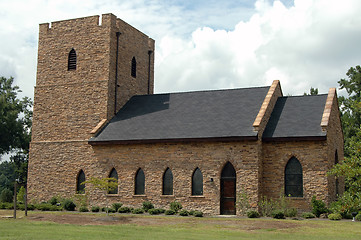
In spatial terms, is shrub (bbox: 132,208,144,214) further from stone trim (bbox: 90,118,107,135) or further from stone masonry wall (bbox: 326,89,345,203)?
stone masonry wall (bbox: 326,89,345,203)

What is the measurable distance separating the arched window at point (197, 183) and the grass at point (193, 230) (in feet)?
15.3

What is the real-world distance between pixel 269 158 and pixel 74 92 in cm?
1546

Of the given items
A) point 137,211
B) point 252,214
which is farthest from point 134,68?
point 252,214

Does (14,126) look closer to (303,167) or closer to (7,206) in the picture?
(7,206)

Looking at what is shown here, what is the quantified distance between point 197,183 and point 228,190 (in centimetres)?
201

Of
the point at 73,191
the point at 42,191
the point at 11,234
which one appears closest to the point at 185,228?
the point at 11,234

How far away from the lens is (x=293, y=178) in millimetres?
28703

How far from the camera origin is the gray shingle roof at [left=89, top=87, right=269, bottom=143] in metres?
30.2

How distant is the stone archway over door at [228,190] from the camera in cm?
2898

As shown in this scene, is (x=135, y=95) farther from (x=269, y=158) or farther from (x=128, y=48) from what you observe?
(x=269, y=158)

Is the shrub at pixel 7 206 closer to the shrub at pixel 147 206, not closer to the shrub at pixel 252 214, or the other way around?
the shrub at pixel 147 206

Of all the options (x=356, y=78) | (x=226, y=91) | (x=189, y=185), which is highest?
(x=356, y=78)

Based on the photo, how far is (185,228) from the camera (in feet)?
70.4

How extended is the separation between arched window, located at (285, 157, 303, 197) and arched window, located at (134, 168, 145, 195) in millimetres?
9147
